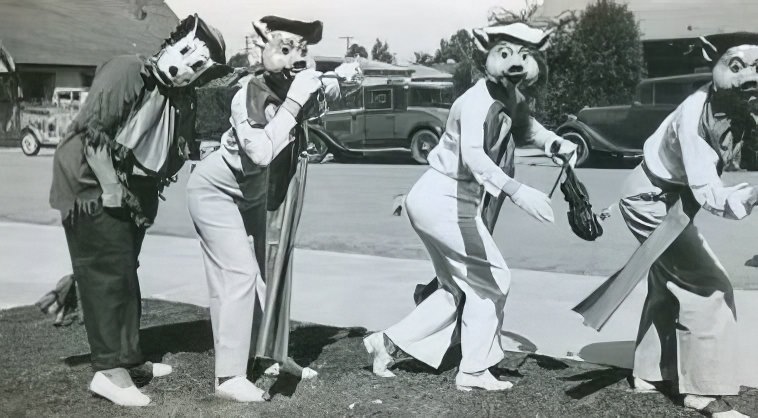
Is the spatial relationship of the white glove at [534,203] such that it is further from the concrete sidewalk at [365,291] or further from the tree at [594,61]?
the concrete sidewalk at [365,291]

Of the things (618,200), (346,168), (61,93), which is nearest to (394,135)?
(346,168)

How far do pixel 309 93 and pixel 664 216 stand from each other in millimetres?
1979

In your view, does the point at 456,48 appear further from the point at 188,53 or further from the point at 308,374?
the point at 308,374

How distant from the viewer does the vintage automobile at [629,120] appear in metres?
4.66

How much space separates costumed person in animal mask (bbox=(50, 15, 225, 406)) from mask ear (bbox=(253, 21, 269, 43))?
1.05 feet

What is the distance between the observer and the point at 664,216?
4.66 metres

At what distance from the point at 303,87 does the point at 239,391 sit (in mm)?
1713

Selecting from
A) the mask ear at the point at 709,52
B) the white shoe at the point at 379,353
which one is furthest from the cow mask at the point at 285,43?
the mask ear at the point at 709,52

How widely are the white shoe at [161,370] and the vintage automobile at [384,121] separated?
1553 mm

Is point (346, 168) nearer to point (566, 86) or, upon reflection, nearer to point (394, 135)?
point (394, 135)

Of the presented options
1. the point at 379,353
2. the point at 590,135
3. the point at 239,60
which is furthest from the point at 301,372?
the point at 590,135

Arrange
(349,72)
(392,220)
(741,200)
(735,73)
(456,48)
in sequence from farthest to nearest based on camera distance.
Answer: (392,220) → (349,72) → (456,48) → (735,73) → (741,200)

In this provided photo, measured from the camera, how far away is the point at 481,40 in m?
4.92

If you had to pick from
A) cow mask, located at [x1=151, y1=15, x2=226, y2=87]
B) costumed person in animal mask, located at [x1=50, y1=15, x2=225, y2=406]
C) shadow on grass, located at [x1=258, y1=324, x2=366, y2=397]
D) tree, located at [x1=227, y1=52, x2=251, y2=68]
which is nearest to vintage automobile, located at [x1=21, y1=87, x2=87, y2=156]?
costumed person in animal mask, located at [x1=50, y1=15, x2=225, y2=406]
